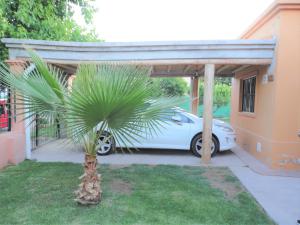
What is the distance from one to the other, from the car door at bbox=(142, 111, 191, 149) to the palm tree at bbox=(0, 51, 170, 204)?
3990 millimetres

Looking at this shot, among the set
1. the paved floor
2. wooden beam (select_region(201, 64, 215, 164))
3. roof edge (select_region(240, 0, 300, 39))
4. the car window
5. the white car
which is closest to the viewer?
the paved floor

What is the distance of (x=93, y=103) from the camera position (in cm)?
334

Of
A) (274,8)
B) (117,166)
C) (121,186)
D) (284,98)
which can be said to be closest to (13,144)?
(117,166)

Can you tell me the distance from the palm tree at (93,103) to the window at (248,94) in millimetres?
5570

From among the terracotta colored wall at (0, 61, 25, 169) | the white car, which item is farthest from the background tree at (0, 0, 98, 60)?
the white car

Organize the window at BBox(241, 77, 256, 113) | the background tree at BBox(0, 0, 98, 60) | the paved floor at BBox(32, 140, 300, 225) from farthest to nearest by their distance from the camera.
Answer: the window at BBox(241, 77, 256, 113) < the background tree at BBox(0, 0, 98, 60) < the paved floor at BBox(32, 140, 300, 225)

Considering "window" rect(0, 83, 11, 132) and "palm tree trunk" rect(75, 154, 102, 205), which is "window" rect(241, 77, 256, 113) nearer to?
"palm tree trunk" rect(75, 154, 102, 205)

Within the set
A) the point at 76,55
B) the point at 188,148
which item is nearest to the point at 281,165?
the point at 188,148

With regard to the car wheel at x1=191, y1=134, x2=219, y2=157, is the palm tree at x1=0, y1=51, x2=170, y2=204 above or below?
above

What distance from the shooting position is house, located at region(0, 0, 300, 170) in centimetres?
655

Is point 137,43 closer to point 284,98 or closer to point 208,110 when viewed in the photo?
point 208,110

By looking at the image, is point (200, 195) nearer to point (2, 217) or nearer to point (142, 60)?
point (2, 217)

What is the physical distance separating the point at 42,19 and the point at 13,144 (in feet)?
13.9

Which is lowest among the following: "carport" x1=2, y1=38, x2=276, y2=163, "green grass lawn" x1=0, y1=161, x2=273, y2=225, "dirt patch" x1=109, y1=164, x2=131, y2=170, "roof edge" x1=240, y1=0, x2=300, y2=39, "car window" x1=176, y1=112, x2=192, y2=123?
"green grass lawn" x1=0, y1=161, x2=273, y2=225
